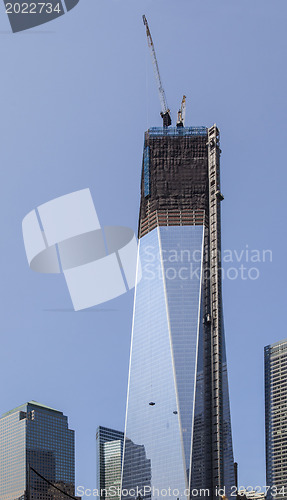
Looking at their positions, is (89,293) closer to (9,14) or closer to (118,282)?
(118,282)

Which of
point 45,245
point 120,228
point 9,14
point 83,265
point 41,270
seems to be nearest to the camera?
point 9,14

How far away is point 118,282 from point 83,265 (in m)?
23.3

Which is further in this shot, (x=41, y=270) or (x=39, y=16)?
(x=41, y=270)

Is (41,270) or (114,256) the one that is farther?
(114,256)

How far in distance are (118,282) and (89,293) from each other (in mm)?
24655

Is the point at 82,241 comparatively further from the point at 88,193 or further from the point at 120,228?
the point at 120,228

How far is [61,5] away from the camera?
2598 inches

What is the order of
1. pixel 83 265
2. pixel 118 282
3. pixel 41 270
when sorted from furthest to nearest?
pixel 118 282 < pixel 83 265 < pixel 41 270

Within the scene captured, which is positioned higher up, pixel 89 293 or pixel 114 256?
pixel 114 256

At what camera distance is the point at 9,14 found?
213 ft

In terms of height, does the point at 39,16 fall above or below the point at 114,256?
below

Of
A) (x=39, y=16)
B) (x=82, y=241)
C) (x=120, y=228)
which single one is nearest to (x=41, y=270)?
(x=82, y=241)

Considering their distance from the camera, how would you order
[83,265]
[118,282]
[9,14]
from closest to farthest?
[9,14] < [83,265] < [118,282]

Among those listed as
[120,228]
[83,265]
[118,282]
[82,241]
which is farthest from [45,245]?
[118,282]
